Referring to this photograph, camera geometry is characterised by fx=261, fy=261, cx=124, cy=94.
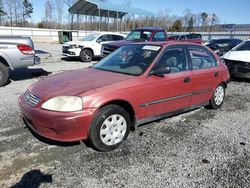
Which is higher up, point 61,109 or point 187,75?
point 187,75

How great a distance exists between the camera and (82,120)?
3.49 meters

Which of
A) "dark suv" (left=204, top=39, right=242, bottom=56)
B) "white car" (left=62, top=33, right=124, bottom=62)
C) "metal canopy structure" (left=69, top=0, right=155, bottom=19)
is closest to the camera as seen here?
"white car" (left=62, top=33, right=124, bottom=62)

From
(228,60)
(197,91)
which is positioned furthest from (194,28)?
(197,91)

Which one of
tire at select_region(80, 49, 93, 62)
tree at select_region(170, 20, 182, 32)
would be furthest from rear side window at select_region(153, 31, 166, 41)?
tree at select_region(170, 20, 182, 32)

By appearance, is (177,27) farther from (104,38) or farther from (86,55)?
(86,55)

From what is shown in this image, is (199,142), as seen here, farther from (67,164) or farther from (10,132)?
(10,132)

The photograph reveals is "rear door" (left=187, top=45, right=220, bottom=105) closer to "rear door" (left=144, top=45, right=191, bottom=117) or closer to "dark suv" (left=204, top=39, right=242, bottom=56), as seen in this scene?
"rear door" (left=144, top=45, right=191, bottom=117)

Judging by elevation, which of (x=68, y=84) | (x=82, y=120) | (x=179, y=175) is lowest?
(x=179, y=175)

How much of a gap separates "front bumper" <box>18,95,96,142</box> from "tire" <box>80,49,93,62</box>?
10.8m

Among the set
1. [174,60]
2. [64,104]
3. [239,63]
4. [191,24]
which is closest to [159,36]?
[239,63]

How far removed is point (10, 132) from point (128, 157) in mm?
2151

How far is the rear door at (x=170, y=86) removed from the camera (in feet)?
Result: 14.1

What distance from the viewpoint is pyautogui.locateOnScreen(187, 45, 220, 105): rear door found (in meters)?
5.09

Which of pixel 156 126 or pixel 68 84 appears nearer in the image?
pixel 68 84
